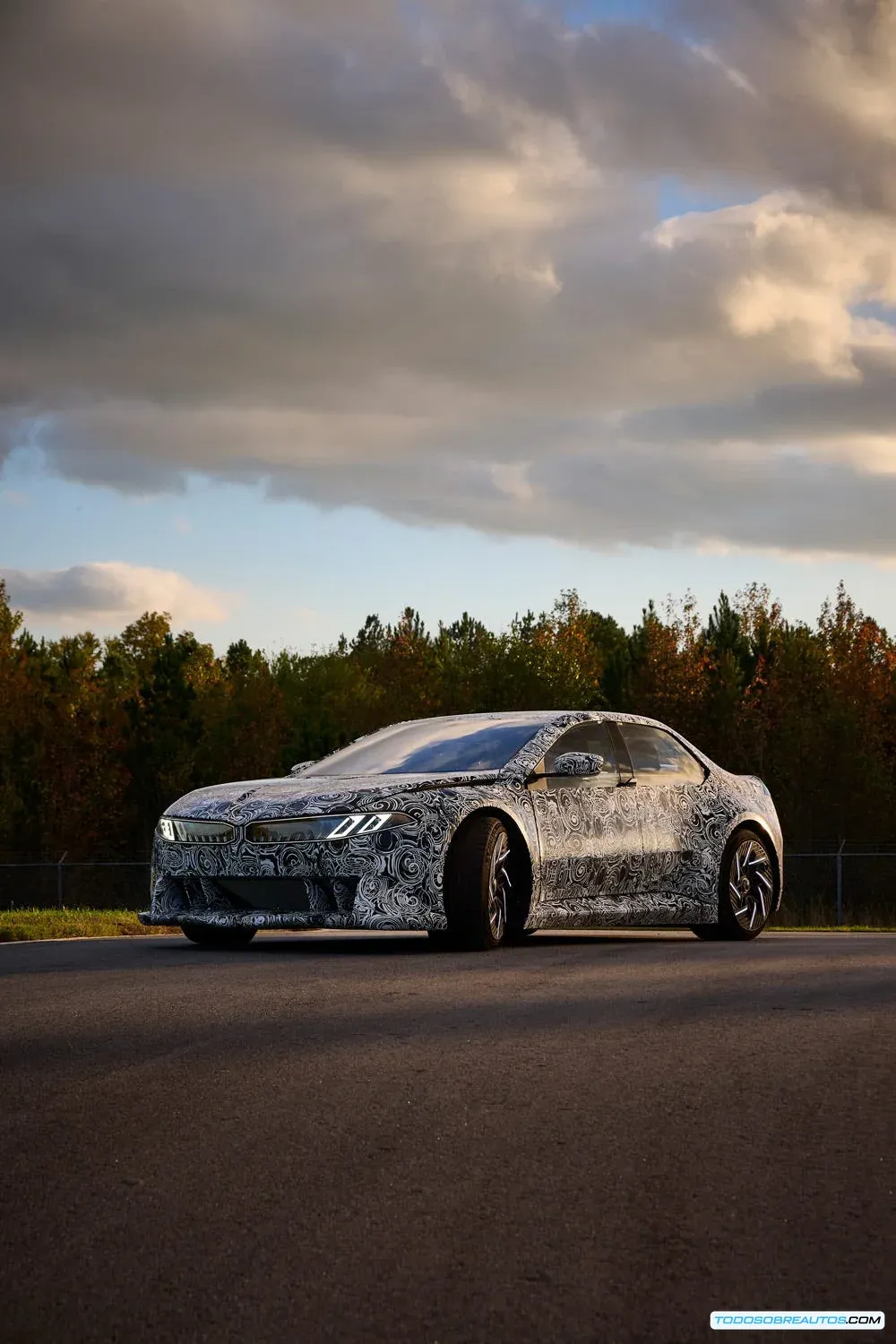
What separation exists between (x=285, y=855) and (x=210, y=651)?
86650mm

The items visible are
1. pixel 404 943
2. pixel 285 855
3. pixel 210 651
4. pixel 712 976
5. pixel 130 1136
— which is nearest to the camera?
pixel 130 1136

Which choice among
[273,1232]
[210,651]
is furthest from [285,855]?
[210,651]

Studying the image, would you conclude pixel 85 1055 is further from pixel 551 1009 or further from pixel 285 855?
pixel 285 855

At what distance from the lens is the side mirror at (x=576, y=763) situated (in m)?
10.9

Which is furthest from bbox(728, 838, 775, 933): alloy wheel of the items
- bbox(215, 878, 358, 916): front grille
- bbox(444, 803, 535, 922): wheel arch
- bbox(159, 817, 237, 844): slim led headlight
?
bbox(159, 817, 237, 844): slim led headlight

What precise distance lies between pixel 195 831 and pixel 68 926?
152 inches

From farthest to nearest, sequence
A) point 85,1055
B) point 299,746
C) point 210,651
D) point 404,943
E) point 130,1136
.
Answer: point 210,651
point 299,746
point 404,943
point 85,1055
point 130,1136

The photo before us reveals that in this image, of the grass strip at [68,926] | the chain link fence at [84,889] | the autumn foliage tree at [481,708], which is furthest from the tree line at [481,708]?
the grass strip at [68,926]

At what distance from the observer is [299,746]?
2721 inches

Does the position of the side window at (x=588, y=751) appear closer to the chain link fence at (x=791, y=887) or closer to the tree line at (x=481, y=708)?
the chain link fence at (x=791, y=887)

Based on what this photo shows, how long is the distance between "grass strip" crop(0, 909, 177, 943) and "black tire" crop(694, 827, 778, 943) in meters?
4.80

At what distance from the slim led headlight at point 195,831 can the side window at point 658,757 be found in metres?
3.09

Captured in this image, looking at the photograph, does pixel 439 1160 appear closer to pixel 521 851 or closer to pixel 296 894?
pixel 296 894

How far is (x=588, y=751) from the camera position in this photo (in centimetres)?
1161
